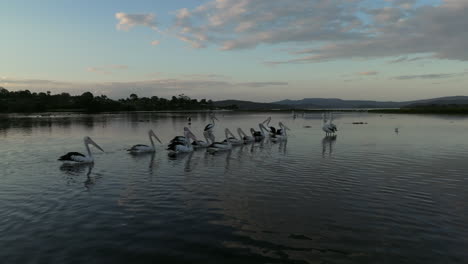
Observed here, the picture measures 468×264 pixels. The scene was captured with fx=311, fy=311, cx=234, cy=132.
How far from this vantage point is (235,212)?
8500 millimetres

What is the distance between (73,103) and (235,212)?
152 metres

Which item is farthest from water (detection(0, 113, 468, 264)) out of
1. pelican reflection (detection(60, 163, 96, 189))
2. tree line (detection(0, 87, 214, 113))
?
tree line (detection(0, 87, 214, 113))

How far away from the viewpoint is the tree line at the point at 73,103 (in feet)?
379

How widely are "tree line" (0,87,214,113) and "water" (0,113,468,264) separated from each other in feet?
388

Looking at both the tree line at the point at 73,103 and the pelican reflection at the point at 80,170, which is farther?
the tree line at the point at 73,103

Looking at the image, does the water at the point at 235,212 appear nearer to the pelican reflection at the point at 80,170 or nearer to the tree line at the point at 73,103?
the pelican reflection at the point at 80,170

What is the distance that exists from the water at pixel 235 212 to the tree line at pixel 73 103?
118 m

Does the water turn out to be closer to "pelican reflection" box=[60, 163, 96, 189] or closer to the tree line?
"pelican reflection" box=[60, 163, 96, 189]

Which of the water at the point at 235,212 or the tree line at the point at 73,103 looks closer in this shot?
the water at the point at 235,212

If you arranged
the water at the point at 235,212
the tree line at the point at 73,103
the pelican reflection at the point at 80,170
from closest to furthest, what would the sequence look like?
the water at the point at 235,212
the pelican reflection at the point at 80,170
the tree line at the point at 73,103

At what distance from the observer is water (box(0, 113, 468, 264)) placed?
6246 millimetres

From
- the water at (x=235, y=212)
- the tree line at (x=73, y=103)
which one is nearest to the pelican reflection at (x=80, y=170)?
the water at (x=235, y=212)

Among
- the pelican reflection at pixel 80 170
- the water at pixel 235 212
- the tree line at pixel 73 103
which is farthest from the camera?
the tree line at pixel 73 103

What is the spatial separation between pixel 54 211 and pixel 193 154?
418 inches
